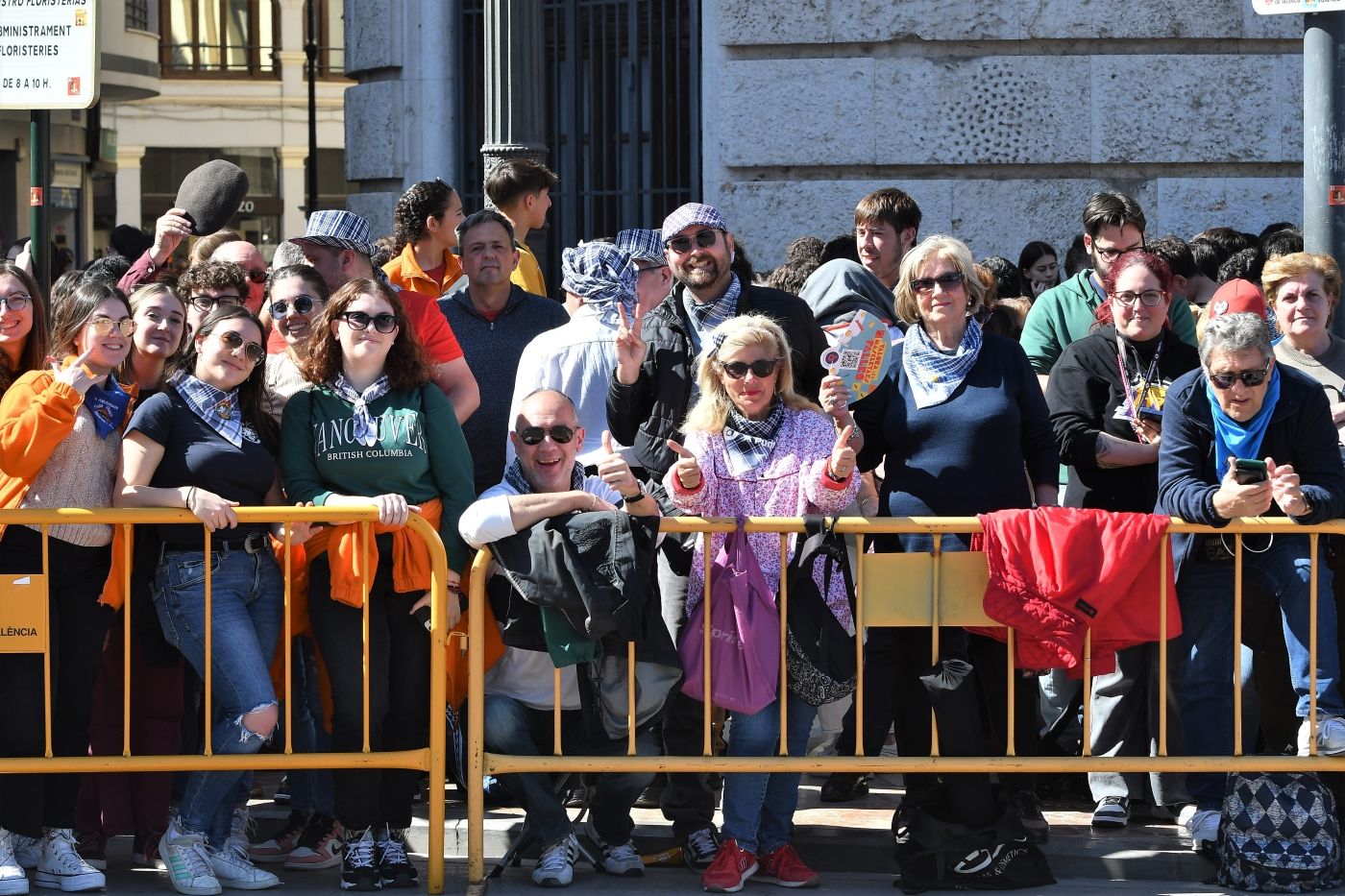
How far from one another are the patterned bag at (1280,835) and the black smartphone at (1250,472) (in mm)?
896

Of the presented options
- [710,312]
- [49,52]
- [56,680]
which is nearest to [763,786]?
[710,312]

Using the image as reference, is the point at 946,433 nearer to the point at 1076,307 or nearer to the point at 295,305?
the point at 1076,307

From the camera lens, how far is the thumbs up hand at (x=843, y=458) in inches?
223

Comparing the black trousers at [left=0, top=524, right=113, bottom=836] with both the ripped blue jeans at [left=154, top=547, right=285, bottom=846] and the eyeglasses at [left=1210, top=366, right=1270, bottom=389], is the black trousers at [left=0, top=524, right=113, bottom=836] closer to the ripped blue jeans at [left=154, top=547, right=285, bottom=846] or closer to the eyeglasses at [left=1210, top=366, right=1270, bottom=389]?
the ripped blue jeans at [left=154, top=547, right=285, bottom=846]

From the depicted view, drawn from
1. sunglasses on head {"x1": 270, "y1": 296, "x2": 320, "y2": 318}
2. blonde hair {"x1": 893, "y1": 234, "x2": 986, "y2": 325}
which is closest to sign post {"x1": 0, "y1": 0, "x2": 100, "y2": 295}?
sunglasses on head {"x1": 270, "y1": 296, "x2": 320, "y2": 318}

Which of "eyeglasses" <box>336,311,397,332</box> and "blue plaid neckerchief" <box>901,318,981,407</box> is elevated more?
"eyeglasses" <box>336,311,397,332</box>

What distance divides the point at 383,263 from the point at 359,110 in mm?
3365

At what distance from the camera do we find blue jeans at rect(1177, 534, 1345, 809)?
584 centimetres

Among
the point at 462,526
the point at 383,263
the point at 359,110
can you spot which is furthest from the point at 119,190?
the point at 462,526

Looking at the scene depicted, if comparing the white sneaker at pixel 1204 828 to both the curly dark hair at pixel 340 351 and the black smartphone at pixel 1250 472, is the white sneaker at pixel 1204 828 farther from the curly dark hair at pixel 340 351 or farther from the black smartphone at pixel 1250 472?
the curly dark hair at pixel 340 351

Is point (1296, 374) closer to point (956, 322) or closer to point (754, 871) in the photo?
point (956, 322)

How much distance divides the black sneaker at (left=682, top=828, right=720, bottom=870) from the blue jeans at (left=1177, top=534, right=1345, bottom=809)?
59.8 inches

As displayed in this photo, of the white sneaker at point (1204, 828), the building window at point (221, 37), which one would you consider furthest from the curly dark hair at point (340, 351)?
the building window at point (221, 37)

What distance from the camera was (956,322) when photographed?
6188mm
